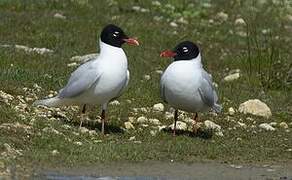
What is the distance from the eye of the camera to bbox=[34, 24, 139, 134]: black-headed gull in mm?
12969

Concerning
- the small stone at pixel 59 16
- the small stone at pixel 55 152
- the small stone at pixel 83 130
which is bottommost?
the small stone at pixel 55 152

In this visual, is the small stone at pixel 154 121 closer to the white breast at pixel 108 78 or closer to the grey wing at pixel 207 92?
the grey wing at pixel 207 92

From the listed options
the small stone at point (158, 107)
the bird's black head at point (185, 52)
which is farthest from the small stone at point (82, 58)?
the bird's black head at point (185, 52)

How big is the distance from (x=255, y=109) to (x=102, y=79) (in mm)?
3615

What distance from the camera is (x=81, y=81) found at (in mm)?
13086

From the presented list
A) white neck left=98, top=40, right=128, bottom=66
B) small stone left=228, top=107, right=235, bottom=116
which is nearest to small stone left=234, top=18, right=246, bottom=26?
small stone left=228, top=107, right=235, bottom=116

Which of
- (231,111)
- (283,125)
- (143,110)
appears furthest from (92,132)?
(283,125)

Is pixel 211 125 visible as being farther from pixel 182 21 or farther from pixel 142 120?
pixel 182 21

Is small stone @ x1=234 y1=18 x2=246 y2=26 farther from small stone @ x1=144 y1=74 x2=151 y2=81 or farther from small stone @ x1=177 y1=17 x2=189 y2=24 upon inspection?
small stone @ x1=144 y1=74 x2=151 y2=81

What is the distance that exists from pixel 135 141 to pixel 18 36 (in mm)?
7875

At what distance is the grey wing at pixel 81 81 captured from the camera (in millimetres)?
12969

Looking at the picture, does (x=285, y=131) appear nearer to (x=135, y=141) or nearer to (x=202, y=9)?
(x=135, y=141)

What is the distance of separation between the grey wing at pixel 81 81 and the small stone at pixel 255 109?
3.51 metres

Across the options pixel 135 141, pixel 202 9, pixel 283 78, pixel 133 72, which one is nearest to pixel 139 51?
pixel 133 72
